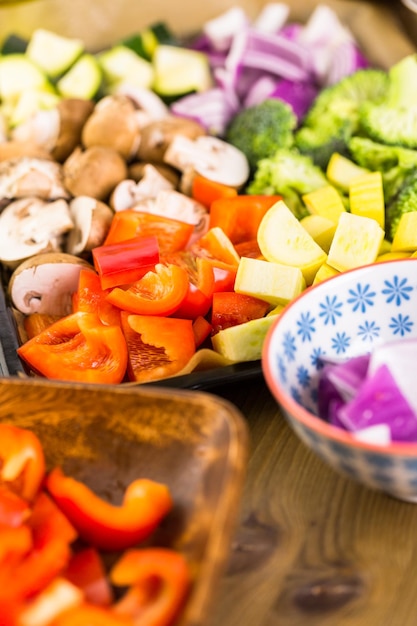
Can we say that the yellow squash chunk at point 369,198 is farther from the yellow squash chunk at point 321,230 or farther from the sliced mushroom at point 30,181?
the sliced mushroom at point 30,181

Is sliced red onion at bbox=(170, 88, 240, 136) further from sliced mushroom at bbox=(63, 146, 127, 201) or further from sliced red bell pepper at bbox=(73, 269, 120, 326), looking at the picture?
sliced red bell pepper at bbox=(73, 269, 120, 326)

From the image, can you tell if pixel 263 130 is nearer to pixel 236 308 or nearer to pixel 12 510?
pixel 236 308

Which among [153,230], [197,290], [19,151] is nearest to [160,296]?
[197,290]

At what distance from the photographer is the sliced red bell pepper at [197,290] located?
1550 millimetres

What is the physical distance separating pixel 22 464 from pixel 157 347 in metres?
0.47

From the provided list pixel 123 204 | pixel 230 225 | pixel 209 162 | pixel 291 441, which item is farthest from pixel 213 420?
pixel 209 162

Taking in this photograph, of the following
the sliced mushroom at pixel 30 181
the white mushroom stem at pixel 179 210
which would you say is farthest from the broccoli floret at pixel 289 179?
the sliced mushroom at pixel 30 181

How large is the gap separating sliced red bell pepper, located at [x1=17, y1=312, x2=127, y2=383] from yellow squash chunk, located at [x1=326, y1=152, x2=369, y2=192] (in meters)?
0.84

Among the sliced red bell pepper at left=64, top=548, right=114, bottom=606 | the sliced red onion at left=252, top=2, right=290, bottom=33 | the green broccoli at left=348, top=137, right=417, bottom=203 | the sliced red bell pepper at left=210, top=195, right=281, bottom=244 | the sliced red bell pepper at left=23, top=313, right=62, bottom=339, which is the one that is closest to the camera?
the sliced red bell pepper at left=64, top=548, right=114, bottom=606

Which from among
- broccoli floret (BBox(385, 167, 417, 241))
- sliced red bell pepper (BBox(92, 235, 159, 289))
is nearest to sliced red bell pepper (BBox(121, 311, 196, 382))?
sliced red bell pepper (BBox(92, 235, 159, 289))

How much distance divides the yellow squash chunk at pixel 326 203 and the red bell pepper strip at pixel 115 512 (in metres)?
0.95

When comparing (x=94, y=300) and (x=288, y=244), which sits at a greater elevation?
(x=288, y=244)

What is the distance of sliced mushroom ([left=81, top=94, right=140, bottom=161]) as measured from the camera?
215cm

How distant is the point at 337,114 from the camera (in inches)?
90.3
